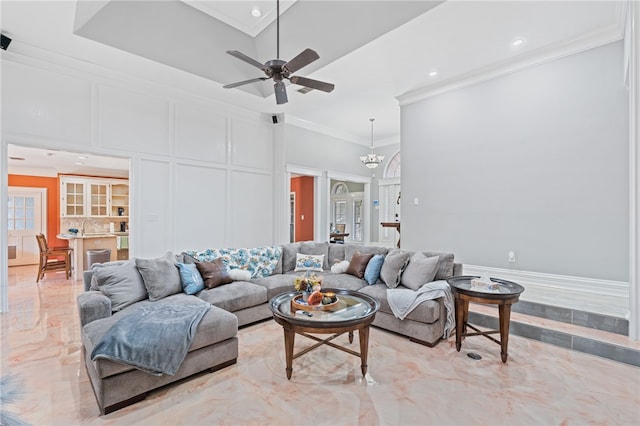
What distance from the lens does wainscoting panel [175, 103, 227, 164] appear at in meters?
5.55

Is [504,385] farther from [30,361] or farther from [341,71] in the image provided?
[341,71]

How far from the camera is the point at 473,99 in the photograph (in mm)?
5230

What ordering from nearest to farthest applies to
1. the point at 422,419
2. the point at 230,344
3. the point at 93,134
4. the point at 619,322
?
the point at 422,419 → the point at 230,344 → the point at 619,322 → the point at 93,134

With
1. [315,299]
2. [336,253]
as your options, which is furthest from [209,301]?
Result: [336,253]

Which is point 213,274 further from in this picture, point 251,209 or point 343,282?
point 251,209

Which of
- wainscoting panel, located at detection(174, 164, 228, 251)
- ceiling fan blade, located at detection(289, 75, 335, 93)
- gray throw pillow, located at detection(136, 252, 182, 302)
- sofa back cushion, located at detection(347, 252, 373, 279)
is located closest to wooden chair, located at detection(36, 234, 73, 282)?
wainscoting panel, located at detection(174, 164, 228, 251)

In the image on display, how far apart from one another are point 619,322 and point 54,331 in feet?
19.7

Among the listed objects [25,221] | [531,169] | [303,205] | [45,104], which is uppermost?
[45,104]

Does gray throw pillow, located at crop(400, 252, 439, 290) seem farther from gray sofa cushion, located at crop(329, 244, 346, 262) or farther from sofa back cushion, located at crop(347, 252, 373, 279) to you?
gray sofa cushion, located at crop(329, 244, 346, 262)

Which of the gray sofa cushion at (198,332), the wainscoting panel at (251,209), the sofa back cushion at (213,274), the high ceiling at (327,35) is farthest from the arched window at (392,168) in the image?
the gray sofa cushion at (198,332)

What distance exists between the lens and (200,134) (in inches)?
229

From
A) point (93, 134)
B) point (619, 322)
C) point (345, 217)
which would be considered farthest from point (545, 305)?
point (345, 217)

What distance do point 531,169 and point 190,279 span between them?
5028 mm

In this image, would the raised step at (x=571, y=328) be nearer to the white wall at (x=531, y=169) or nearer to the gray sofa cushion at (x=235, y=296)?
the white wall at (x=531, y=169)
